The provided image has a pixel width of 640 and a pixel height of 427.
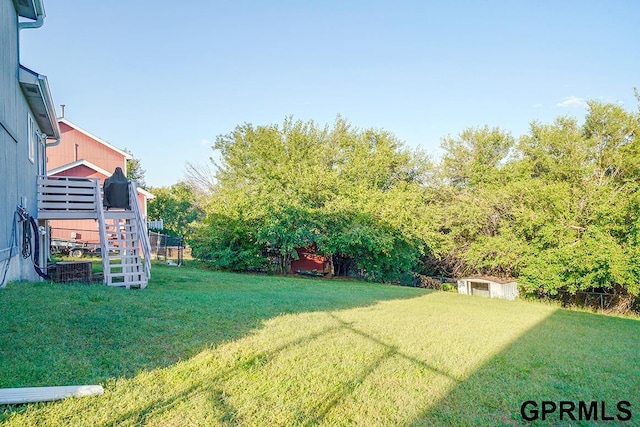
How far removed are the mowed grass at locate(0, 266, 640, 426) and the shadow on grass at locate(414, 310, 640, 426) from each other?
0.06 feet

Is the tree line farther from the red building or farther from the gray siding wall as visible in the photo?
the gray siding wall

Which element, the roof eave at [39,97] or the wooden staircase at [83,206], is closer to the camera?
the roof eave at [39,97]

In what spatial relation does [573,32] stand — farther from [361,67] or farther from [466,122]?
[466,122]

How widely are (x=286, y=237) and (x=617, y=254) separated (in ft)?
41.8

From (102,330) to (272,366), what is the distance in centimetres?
198

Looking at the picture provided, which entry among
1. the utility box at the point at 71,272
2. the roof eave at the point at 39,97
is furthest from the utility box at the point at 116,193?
the roof eave at the point at 39,97

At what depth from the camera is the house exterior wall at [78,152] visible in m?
20.1

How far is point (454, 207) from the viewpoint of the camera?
21.9 meters

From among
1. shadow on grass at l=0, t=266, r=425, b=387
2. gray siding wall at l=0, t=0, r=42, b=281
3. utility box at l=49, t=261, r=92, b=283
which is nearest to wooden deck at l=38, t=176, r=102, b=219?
gray siding wall at l=0, t=0, r=42, b=281

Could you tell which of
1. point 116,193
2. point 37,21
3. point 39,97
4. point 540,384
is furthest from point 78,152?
point 540,384

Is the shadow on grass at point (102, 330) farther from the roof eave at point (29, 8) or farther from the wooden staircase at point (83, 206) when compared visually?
the roof eave at point (29, 8)

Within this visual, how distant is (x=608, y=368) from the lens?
15.7 ft

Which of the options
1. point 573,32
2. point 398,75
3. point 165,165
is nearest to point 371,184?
point 398,75

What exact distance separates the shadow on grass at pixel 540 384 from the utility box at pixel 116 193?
29.0 feet
